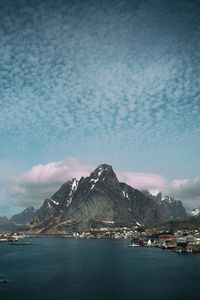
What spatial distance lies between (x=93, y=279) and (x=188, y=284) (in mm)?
27594

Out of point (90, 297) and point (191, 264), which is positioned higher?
point (191, 264)

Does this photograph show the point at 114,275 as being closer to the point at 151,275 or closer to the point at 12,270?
the point at 151,275

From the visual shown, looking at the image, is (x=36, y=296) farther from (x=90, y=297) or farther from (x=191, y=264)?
(x=191, y=264)

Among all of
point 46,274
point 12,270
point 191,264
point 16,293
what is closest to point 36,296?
point 16,293

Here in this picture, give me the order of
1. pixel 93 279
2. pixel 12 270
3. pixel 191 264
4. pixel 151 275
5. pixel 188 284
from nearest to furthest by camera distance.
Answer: pixel 188 284 → pixel 93 279 → pixel 151 275 → pixel 12 270 → pixel 191 264

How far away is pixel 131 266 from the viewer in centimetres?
14350

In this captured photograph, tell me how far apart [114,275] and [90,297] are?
34.7 m

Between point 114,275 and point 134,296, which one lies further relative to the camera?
point 114,275

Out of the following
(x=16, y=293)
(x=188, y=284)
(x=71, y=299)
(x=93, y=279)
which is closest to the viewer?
(x=71, y=299)

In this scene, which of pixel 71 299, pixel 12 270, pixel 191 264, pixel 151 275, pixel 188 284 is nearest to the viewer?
pixel 71 299

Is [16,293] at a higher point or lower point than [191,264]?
lower

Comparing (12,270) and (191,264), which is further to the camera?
(191,264)

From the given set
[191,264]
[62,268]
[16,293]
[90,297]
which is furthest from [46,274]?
[191,264]

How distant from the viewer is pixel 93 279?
11031 cm
